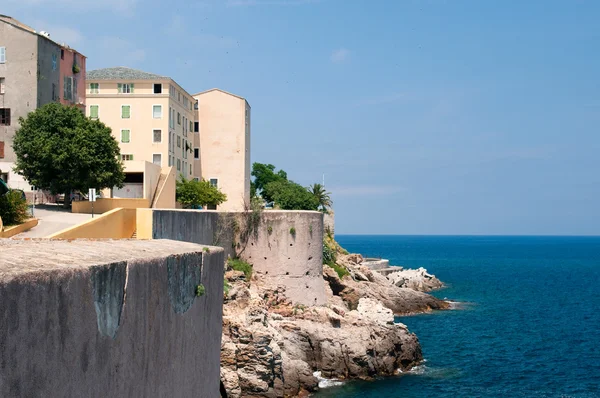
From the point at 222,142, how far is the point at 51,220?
37.3 m

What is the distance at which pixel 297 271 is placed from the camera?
3194 centimetres

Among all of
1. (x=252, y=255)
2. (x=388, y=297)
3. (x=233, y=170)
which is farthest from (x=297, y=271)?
(x=233, y=170)

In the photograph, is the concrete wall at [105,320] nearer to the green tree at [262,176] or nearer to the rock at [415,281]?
the rock at [415,281]

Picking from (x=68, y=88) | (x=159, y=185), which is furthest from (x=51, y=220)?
(x=68, y=88)

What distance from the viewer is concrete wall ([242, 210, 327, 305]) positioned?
3166cm

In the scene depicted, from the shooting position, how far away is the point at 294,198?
239 feet

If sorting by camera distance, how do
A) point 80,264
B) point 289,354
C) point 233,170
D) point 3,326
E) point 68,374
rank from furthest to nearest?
point 233,170 → point 289,354 → point 80,264 → point 68,374 → point 3,326

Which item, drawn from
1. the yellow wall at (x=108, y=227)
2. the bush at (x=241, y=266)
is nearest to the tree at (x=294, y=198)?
the bush at (x=241, y=266)

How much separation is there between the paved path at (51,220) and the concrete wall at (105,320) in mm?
11399

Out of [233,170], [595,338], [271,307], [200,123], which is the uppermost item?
[200,123]

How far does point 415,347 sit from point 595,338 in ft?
58.1

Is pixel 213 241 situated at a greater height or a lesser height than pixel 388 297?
greater

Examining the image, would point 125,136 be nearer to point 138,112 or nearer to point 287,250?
point 138,112

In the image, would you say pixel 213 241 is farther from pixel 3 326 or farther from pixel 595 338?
pixel 595 338
